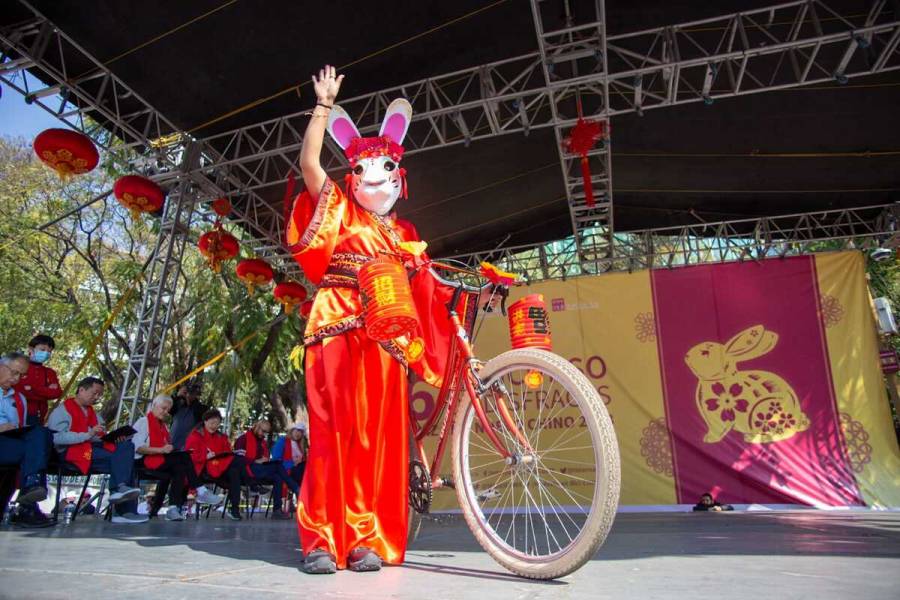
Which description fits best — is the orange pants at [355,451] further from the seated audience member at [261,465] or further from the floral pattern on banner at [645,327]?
the floral pattern on banner at [645,327]

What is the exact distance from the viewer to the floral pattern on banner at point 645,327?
7992 millimetres

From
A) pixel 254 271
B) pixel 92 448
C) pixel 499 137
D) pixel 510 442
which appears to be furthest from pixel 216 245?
pixel 510 442

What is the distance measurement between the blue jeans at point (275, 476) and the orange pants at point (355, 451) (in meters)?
5.04

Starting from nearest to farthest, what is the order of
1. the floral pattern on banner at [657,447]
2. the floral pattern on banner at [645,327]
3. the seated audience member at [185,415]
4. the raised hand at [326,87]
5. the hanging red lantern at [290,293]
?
the raised hand at [326,87]
the seated audience member at [185,415]
the floral pattern on banner at [657,447]
the hanging red lantern at [290,293]
the floral pattern on banner at [645,327]

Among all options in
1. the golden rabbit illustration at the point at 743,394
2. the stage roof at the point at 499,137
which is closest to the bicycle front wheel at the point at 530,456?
the stage roof at the point at 499,137

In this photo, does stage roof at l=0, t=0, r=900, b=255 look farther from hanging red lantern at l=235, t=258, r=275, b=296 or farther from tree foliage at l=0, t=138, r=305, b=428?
tree foliage at l=0, t=138, r=305, b=428

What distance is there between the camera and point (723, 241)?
827 centimetres

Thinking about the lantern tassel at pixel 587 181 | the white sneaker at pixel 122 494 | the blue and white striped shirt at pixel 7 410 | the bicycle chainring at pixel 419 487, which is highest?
the lantern tassel at pixel 587 181

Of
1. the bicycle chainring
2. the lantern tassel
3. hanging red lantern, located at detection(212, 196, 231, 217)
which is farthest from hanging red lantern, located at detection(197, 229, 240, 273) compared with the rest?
the bicycle chainring

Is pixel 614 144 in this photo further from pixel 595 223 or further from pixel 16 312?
pixel 16 312

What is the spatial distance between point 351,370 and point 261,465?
5.14m

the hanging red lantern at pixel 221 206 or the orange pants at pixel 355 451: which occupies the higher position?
the hanging red lantern at pixel 221 206

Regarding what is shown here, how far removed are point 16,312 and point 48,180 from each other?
2648 millimetres

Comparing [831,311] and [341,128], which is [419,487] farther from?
[831,311]
